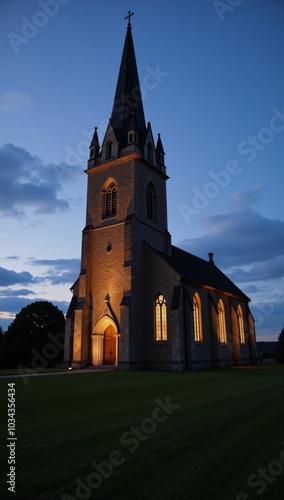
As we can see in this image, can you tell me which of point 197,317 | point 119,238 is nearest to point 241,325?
point 197,317

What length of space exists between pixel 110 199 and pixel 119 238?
441cm

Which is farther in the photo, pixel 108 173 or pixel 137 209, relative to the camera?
pixel 108 173

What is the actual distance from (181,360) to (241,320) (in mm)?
18330

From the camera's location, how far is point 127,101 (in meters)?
34.2

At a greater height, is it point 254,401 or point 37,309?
point 37,309

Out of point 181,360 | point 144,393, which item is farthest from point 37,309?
point 144,393

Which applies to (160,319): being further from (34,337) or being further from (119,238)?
(34,337)

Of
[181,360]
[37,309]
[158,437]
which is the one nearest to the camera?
[158,437]

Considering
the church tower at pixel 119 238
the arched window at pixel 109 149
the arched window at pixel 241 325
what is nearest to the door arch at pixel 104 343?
the church tower at pixel 119 238

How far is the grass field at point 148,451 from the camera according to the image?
3.73m

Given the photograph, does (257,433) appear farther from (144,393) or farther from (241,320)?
(241,320)

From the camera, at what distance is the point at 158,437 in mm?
5633

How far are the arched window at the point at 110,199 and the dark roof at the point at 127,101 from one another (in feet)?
15.1

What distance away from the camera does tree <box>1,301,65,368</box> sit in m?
43.9
